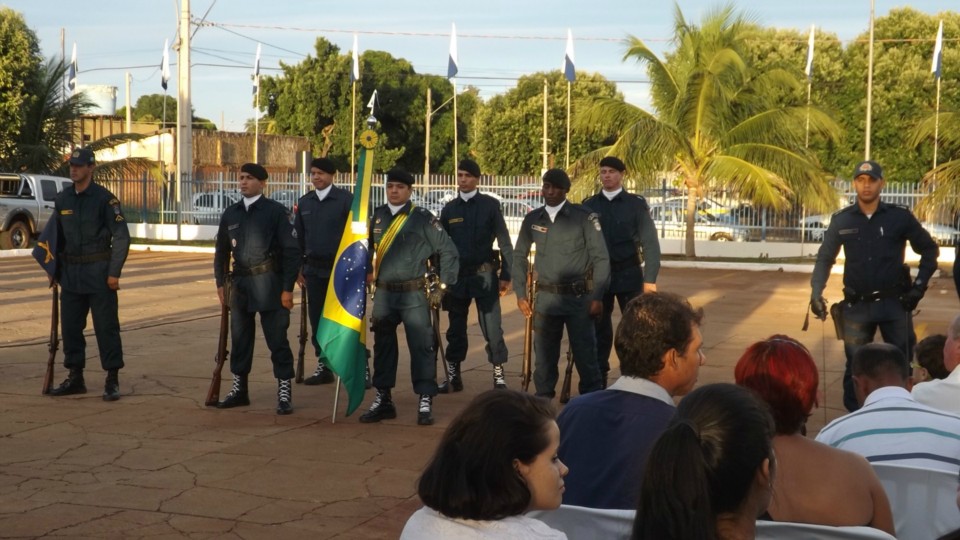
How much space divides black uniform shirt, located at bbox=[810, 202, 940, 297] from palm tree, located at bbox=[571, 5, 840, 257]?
1833cm

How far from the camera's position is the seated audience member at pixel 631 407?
389 cm

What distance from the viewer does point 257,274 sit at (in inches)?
366

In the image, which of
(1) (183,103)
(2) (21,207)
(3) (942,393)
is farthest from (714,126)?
(3) (942,393)

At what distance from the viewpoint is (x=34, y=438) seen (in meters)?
8.15

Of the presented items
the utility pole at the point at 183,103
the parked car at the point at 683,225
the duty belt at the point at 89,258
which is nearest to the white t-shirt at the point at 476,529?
the duty belt at the point at 89,258

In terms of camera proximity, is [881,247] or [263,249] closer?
[881,247]

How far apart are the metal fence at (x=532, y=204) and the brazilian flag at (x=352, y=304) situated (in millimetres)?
21397

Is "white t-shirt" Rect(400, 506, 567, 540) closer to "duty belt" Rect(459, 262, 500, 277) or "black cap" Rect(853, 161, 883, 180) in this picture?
"black cap" Rect(853, 161, 883, 180)

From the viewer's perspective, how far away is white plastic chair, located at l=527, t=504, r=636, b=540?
3.21 m

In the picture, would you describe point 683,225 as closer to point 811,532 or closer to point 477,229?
point 477,229

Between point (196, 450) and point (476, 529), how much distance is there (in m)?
5.48

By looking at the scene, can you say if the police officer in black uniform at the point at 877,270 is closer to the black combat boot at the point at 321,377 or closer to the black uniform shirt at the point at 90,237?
the black combat boot at the point at 321,377

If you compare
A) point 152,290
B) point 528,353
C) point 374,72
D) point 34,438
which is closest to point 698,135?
point 152,290

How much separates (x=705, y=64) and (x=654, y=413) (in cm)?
2461
